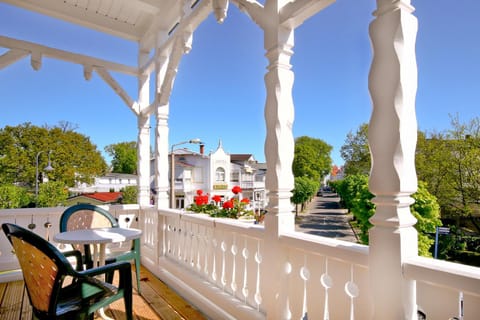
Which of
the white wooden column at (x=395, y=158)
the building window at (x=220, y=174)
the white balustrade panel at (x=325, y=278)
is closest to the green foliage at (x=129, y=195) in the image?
the building window at (x=220, y=174)

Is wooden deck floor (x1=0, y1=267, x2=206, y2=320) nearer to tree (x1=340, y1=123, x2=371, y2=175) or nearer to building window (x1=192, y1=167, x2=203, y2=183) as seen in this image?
tree (x1=340, y1=123, x2=371, y2=175)

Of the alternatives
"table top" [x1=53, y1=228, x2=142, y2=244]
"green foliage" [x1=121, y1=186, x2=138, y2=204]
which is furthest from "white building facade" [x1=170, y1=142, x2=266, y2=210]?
"table top" [x1=53, y1=228, x2=142, y2=244]

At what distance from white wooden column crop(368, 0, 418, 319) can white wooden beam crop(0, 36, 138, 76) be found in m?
3.85

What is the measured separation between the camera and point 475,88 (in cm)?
260

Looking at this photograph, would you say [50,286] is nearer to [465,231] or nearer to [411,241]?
[411,241]

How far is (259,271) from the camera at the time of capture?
187 cm

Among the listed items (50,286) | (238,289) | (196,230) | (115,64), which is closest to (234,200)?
(196,230)

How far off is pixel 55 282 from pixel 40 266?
13 cm

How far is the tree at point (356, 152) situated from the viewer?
2.25 meters

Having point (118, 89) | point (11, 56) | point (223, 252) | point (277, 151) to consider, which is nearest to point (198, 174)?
point (118, 89)

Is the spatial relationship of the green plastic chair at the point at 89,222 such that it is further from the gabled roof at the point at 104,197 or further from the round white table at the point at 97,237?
the gabled roof at the point at 104,197

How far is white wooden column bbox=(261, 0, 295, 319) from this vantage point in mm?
1641

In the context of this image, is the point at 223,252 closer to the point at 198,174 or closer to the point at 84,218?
the point at 84,218

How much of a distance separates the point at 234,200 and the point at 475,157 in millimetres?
1909
